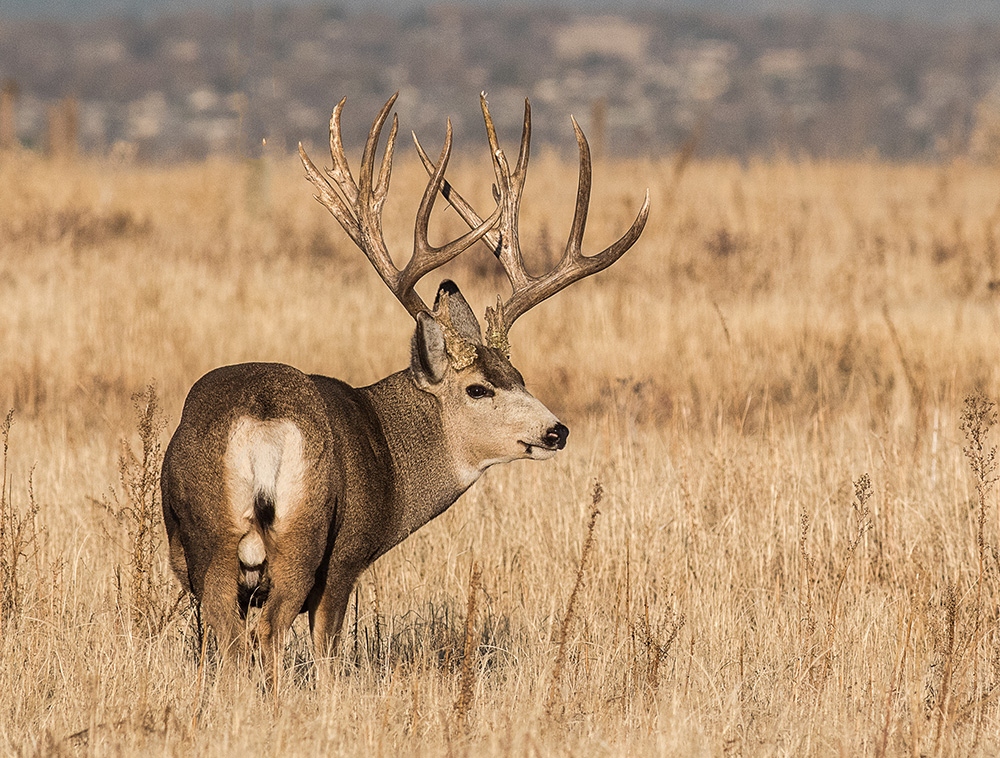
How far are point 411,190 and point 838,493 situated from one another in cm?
1296

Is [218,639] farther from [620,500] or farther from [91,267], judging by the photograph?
[91,267]

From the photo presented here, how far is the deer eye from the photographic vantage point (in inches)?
211

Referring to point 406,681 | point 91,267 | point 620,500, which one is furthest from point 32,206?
point 406,681

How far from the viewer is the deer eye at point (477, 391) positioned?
536 cm

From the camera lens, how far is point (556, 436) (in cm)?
520

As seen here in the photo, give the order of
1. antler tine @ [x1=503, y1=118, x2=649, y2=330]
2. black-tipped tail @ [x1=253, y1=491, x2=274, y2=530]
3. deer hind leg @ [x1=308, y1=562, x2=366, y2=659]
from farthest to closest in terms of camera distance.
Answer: antler tine @ [x1=503, y1=118, x2=649, y2=330]
deer hind leg @ [x1=308, y1=562, x2=366, y2=659]
black-tipped tail @ [x1=253, y1=491, x2=274, y2=530]

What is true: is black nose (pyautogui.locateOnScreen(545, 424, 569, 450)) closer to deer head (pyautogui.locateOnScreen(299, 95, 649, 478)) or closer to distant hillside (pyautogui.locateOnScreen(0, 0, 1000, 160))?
deer head (pyautogui.locateOnScreen(299, 95, 649, 478))

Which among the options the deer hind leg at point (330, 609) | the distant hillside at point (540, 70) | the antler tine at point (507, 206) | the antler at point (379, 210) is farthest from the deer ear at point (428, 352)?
the distant hillside at point (540, 70)

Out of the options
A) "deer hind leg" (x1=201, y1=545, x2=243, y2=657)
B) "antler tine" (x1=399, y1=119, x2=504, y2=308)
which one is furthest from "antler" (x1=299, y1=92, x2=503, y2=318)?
"deer hind leg" (x1=201, y1=545, x2=243, y2=657)

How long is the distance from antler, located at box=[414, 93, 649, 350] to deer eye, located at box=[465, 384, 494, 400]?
28 centimetres

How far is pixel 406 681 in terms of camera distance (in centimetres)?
480

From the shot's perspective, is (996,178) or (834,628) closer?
(834,628)

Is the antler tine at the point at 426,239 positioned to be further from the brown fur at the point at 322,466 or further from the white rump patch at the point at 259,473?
the white rump patch at the point at 259,473

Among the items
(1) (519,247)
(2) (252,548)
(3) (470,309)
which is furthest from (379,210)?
(2) (252,548)
